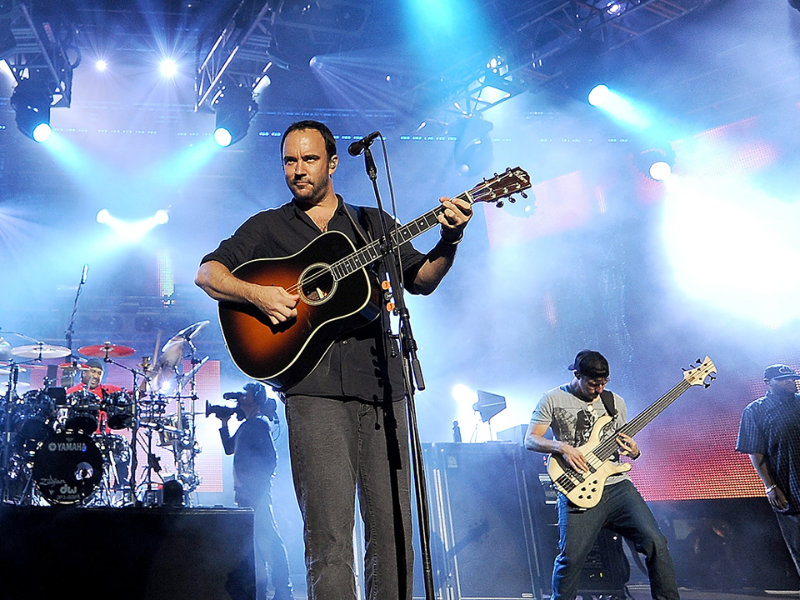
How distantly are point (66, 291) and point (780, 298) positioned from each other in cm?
1287

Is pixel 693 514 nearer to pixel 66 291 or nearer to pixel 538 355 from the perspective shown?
pixel 538 355

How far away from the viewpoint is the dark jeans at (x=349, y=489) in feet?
7.97

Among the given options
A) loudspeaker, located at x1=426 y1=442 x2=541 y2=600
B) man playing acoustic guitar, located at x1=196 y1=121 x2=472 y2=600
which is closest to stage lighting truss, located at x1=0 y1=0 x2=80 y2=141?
loudspeaker, located at x1=426 y1=442 x2=541 y2=600

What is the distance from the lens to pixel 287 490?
10.4 meters

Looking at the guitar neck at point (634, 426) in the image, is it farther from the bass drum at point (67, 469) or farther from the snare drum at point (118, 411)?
the snare drum at point (118, 411)

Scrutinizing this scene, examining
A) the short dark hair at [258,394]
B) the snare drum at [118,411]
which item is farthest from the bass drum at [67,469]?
the short dark hair at [258,394]

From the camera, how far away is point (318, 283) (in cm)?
283

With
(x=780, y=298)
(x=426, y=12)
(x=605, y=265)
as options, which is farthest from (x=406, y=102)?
(x=780, y=298)

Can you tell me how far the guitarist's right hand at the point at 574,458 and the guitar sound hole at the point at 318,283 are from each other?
124 inches

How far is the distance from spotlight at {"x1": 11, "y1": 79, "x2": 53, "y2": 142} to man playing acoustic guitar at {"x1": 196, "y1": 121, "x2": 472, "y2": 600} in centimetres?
739

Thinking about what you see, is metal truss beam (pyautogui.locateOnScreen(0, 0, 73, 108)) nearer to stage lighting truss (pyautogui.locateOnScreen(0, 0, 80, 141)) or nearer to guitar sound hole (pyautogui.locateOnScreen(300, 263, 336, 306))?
stage lighting truss (pyautogui.locateOnScreen(0, 0, 80, 141))

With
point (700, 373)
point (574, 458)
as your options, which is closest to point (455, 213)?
point (574, 458)

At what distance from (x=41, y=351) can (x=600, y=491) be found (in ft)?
21.8

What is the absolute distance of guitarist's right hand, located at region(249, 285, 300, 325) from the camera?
2656mm
